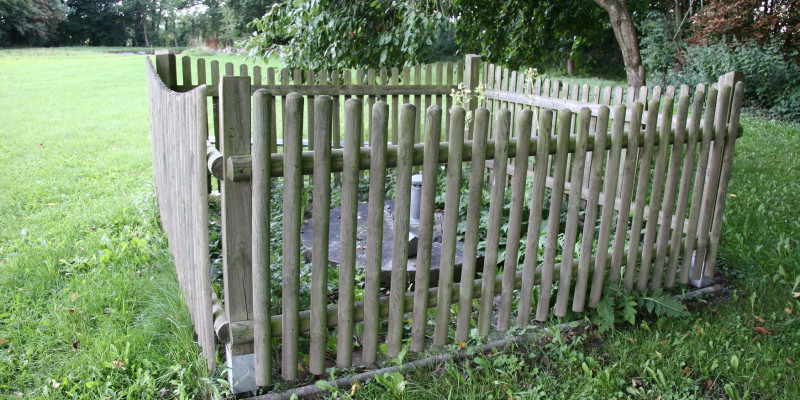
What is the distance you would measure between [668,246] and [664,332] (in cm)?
77

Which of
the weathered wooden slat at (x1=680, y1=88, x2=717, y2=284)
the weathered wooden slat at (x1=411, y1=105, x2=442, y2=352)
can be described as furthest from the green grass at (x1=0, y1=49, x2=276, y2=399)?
the weathered wooden slat at (x1=680, y1=88, x2=717, y2=284)

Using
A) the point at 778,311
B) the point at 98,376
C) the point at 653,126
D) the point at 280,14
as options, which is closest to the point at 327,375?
the point at 98,376

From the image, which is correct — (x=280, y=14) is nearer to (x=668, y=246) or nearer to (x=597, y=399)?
(x=668, y=246)

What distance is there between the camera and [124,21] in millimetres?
65000

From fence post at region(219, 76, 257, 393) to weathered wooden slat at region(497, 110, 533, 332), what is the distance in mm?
1267

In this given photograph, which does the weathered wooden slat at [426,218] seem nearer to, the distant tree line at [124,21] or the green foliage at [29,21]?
the distant tree line at [124,21]

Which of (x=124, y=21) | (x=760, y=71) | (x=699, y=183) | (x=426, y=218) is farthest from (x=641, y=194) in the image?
(x=124, y=21)

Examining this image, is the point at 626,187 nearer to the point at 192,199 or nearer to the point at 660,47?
the point at 192,199

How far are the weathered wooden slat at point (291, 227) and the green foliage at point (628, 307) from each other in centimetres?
177

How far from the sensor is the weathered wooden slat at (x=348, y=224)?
8.09 ft

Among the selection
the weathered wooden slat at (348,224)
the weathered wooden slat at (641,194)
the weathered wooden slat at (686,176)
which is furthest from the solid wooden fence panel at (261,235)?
the weathered wooden slat at (686,176)

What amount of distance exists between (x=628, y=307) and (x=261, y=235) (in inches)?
87.1

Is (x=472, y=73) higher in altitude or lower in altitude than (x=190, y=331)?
higher

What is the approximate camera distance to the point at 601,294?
3598 mm
